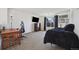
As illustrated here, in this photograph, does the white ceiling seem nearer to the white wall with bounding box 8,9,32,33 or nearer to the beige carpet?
the white wall with bounding box 8,9,32,33

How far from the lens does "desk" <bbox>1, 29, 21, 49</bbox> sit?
2.07 meters

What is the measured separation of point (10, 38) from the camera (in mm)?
2117

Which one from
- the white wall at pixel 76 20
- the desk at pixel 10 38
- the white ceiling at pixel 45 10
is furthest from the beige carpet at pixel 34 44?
the white wall at pixel 76 20

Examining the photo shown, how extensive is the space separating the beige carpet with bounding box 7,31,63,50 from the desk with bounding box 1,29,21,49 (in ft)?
0.30

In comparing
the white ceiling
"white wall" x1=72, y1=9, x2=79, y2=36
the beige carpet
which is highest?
the white ceiling

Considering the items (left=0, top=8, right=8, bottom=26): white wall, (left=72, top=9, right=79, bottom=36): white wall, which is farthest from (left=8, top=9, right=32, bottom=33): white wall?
(left=72, top=9, right=79, bottom=36): white wall

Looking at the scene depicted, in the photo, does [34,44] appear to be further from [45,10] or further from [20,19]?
[45,10]

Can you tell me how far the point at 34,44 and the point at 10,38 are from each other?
52 centimetres

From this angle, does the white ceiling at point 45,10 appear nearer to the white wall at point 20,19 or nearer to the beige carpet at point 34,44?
the white wall at point 20,19

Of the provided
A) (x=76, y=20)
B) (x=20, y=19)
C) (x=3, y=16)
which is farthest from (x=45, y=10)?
(x=3, y=16)

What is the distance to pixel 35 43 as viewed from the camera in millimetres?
2172
